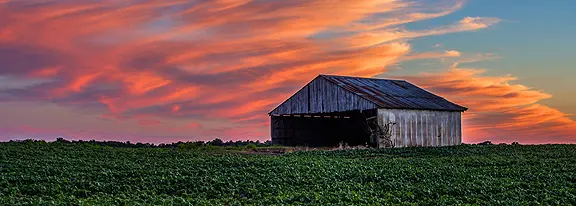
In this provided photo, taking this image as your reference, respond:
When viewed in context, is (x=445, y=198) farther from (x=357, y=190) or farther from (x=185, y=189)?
(x=185, y=189)

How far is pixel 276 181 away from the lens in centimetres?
2520

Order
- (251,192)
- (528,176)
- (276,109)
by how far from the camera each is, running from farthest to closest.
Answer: (276,109), (528,176), (251,192)

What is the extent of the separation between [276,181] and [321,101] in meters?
34.6

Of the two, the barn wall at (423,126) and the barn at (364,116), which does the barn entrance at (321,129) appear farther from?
the barn wall at (423,126)

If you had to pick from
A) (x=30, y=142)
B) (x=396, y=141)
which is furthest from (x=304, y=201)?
(x=396, y=141)

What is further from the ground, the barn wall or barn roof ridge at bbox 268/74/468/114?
barn roof ridge at bbox 268/74/468/114

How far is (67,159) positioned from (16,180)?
7.92 metres

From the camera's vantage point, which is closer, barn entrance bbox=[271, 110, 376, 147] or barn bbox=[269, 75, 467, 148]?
barn bbox=[269, 75, 467, 148]

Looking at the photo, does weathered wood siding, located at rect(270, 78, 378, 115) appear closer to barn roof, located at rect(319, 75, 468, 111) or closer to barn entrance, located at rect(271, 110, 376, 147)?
barn roof, located at rect(319, 75, 468, 111)

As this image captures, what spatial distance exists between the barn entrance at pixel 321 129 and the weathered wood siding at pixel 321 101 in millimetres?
1781

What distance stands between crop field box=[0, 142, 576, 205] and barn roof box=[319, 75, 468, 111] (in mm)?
21651

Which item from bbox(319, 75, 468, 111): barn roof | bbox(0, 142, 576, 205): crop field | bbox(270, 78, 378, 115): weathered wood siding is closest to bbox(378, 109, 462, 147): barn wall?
bbox(319, 75, 468, 111): barn roof

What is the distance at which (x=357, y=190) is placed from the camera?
932 inches

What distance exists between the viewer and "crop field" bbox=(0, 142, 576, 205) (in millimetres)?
21188
